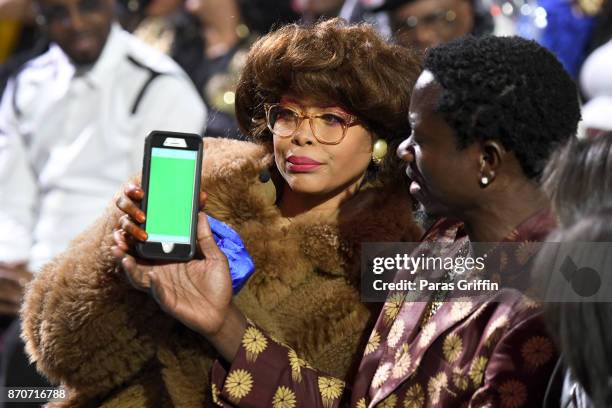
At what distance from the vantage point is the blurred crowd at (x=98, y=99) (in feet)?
16.2

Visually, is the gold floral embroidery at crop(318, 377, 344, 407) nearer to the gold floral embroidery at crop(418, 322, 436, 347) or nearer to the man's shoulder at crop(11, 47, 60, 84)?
the gold floral embroidery at crop(418, 322, 436, 347)

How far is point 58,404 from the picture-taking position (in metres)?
3.07

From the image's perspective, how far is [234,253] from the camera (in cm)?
282

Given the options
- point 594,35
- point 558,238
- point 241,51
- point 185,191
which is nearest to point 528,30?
point 594,35

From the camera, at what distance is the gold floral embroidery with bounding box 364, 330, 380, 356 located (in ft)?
8.92

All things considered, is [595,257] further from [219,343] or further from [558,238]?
[219,343]

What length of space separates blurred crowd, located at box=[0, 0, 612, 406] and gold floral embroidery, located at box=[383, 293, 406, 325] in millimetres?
2038

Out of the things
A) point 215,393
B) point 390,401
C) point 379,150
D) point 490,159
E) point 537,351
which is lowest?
point 215,393

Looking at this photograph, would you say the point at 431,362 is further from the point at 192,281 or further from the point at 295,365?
the point at 192,281

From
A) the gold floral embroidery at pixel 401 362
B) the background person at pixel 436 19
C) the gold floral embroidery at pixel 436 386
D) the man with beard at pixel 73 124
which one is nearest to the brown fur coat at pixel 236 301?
the gold floral embroidery at pixel 401 362

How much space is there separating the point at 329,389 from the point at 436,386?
381 millimetres

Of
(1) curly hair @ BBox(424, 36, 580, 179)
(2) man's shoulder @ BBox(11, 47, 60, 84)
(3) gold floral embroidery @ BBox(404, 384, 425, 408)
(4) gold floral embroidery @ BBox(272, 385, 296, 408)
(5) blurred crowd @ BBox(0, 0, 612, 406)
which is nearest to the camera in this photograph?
(1) curly hair @ BBox(424, 36, 580, 179)

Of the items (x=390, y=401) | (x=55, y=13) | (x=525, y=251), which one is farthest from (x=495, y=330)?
(x=55, y=13)

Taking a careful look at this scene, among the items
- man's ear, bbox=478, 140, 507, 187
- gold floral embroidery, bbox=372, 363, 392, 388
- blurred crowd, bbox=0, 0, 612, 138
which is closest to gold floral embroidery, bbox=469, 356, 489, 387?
gold floral embroidery, bbox=372, 363, 392, 388
